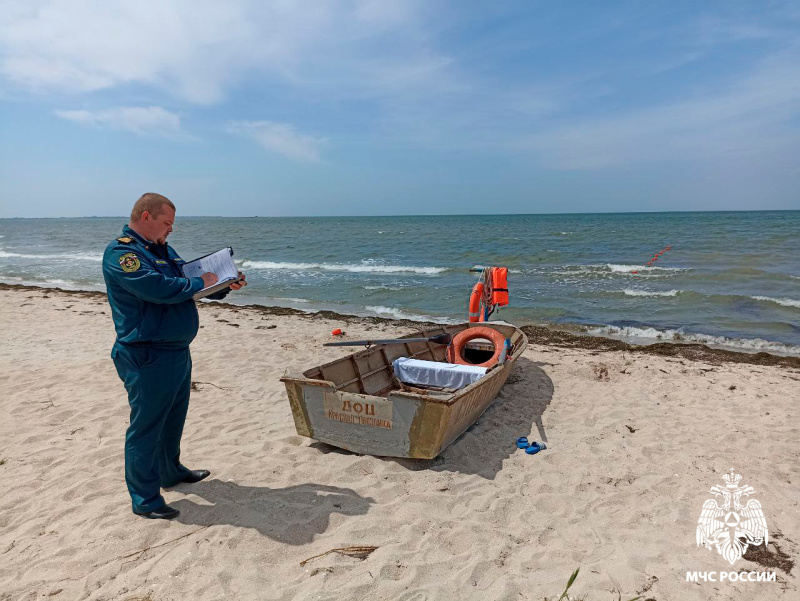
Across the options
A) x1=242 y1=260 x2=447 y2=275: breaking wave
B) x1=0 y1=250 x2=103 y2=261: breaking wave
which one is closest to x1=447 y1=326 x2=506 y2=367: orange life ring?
x1=242 y1=260 x2=447 y2=275: breaking wave

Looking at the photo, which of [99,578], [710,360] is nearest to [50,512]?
[99,578]

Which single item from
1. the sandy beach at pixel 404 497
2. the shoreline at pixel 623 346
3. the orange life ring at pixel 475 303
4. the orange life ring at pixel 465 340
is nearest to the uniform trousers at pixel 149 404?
the sandy beach at pixel 404 497

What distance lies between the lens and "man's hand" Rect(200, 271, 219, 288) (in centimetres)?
329

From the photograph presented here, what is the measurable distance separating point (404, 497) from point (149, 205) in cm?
287

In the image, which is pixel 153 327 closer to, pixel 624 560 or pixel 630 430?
pixel 624 560

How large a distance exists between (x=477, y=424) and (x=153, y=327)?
366cm

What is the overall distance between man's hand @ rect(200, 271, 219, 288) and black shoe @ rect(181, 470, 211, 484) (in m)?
1.77

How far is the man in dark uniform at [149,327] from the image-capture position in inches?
122

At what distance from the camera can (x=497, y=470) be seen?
4637 mm

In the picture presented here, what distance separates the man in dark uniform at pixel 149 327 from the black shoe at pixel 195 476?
1.63 ft

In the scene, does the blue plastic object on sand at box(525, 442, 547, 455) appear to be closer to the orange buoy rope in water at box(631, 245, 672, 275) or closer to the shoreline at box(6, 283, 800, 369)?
the shoreline at box(6, 283, 800, 369)

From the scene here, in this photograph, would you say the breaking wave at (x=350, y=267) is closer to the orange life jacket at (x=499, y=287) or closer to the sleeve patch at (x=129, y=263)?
the orange life jacket at (x=499, y=287)

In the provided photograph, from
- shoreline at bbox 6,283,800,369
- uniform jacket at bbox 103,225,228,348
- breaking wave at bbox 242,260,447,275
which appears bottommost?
shoreline at bbox 6,283,800,369

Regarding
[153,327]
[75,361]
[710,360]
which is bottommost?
[710,360]
